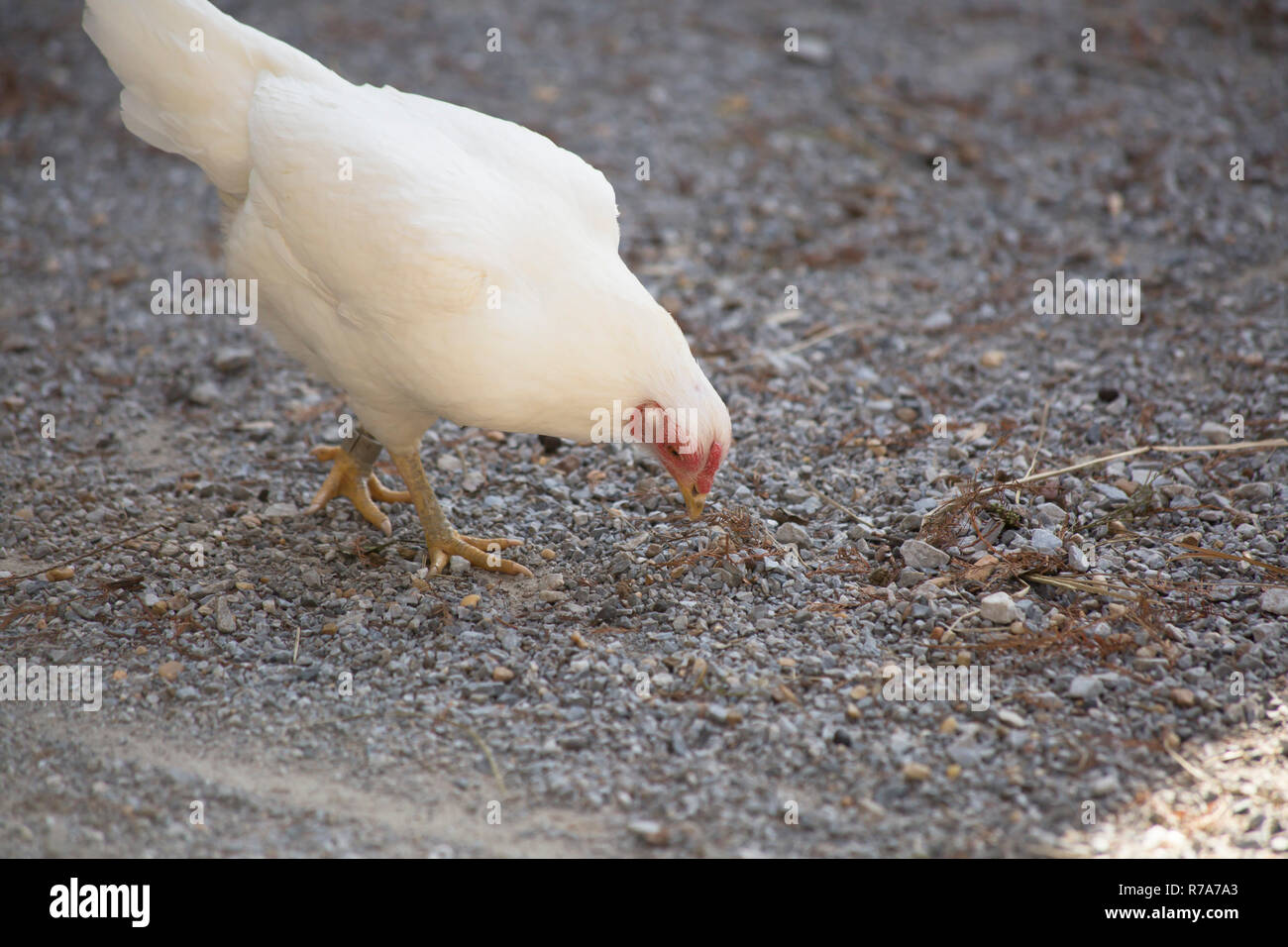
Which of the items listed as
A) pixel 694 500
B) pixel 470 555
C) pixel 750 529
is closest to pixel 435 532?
pixel 470 555

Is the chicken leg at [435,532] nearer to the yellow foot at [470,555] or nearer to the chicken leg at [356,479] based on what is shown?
the yellow foot at [470,555]

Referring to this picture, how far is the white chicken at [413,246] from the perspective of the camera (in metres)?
3.23

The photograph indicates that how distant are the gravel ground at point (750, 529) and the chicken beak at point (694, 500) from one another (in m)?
0.22

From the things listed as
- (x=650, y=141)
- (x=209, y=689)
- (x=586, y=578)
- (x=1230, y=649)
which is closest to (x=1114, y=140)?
(x=650, y=141)

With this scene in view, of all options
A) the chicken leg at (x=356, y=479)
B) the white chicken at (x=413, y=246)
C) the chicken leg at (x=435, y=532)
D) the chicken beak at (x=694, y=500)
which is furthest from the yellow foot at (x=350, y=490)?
the chicken beak at (x=694, y=500)

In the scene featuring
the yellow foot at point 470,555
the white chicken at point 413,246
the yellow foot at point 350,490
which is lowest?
the yellow foot at point 470,555

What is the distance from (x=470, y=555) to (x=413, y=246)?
1266 mm

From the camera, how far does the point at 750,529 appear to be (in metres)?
3.99

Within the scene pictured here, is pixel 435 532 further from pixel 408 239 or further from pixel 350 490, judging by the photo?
pixel 408 239

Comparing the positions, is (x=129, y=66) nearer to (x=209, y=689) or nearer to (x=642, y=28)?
(x=209, y=689)

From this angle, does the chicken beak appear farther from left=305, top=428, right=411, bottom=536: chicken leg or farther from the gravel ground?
left=305, top=428, right=411, bottom=536: chicken leg

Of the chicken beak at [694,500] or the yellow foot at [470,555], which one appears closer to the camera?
the chicken beak at [694,500]

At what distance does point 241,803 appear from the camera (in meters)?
2.92

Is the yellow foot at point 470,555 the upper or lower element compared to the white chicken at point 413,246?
lower
